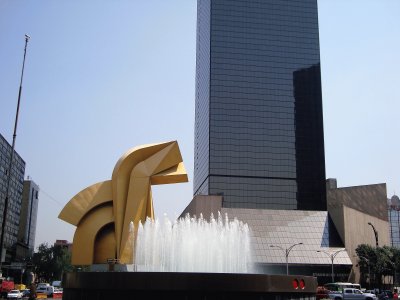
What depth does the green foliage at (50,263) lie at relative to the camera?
85.1 metres

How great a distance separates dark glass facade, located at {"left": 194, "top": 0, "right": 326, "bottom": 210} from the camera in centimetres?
9850

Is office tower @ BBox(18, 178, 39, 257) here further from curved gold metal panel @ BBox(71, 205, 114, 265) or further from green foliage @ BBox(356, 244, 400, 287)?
curved gold metal panel @ BBox(71, 205, 114, 265)

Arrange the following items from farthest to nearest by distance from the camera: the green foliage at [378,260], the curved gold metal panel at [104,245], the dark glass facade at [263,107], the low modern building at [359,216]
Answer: the dark glass facade at [263,107] → the low modern building at [359,216] → the green foliage at [378,260] → the curved gold metal panel at [104,245]

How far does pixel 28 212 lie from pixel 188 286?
335ft

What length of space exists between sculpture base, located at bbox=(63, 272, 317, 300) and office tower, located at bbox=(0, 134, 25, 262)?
67318mm

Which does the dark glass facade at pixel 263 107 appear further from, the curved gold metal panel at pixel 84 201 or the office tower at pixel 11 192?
the curved gold metal panel at pixel 84 201

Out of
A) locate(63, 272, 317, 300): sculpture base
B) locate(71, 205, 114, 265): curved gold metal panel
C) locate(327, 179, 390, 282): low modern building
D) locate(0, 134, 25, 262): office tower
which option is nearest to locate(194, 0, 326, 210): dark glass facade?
locate(327, 179, 390, 282): low modern building

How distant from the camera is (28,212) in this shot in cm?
11250

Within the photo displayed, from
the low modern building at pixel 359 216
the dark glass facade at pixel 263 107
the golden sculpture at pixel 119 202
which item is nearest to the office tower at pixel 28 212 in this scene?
the dark glass facade at pixel 263 107

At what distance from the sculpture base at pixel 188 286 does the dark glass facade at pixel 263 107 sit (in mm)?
76884

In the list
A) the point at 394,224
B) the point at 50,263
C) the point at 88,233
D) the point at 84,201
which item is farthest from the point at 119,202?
the point at 394,224

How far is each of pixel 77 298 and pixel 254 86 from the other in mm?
84185

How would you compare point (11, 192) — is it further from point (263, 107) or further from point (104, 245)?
point (104, 245)

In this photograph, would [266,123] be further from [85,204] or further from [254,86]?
[85,204]
